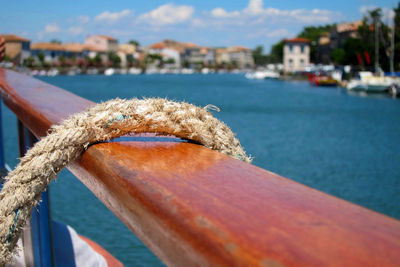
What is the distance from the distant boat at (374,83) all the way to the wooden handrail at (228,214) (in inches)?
1807

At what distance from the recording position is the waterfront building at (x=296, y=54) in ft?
294

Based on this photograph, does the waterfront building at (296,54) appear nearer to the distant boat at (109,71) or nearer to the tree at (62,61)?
the distant boat at (109,71)

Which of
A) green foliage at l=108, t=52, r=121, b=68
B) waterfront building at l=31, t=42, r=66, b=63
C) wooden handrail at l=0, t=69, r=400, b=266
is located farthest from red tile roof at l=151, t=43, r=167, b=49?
wooden handrail at l=0, t=69, r=400, b=266

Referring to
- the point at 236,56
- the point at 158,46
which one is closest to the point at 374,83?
the point at 158,46

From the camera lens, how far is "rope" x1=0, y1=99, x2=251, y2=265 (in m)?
0.86

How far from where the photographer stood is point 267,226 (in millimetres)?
434

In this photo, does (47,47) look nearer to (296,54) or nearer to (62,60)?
(62,60)

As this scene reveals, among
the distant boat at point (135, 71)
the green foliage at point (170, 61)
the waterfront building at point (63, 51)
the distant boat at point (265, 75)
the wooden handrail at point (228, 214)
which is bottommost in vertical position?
the distant boat at point (265, 75)

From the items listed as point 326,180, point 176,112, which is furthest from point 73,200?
point 176,112

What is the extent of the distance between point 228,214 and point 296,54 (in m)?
92.0

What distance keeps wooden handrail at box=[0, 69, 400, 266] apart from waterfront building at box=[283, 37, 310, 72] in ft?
299

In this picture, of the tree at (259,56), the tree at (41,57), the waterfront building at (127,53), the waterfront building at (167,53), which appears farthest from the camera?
the tree at (259,56)

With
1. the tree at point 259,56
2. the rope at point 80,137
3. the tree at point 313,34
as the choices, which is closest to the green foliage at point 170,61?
the tree at point 259,56

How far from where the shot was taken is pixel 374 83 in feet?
151
